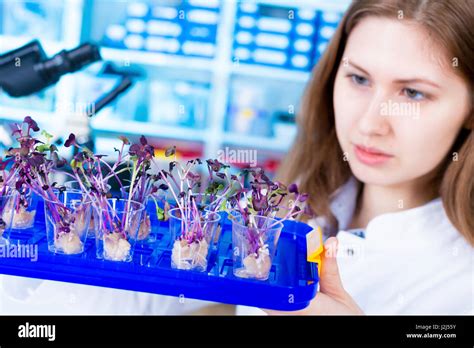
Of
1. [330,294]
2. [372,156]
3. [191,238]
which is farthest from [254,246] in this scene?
[372,156]

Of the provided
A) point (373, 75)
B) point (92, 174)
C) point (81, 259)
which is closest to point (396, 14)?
point (373, 75)

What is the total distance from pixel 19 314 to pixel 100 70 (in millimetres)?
2330

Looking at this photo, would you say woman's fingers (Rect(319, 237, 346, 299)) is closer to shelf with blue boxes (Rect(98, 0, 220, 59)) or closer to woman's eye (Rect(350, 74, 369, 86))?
woman's eye (Rect(350, 74, 369, 86))

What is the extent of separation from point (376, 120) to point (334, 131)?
0.39 metres

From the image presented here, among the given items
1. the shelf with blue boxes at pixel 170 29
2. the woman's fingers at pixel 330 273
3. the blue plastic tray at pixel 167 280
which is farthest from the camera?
the shelf with blue boxes at pixel 170 29

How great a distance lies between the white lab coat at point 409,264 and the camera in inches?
55.4

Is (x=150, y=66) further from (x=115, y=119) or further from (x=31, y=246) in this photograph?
(x=31, y=246)

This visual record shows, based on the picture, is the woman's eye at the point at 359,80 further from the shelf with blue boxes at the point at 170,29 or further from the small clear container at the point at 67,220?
the shelf with blue boxes at the point at 170,29

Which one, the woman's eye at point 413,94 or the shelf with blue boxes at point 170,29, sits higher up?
the shelf with blue boxes at point 170,29

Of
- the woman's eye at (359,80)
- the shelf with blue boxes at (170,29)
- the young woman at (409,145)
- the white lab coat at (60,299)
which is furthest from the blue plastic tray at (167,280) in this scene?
the shelf with blue boxes at (170,29)

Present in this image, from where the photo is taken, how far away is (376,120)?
52.8 inches

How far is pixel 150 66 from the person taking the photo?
3.35 m

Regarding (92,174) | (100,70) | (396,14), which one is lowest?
(92,174)

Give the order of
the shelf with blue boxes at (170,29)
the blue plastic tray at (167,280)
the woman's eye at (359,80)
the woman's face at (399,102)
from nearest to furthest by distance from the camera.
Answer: the blue plastic tray at (167,280)
the woman's face at (399,102)
the woman's eye at (359,80)
the shelf with blue boxes at (170,29)
